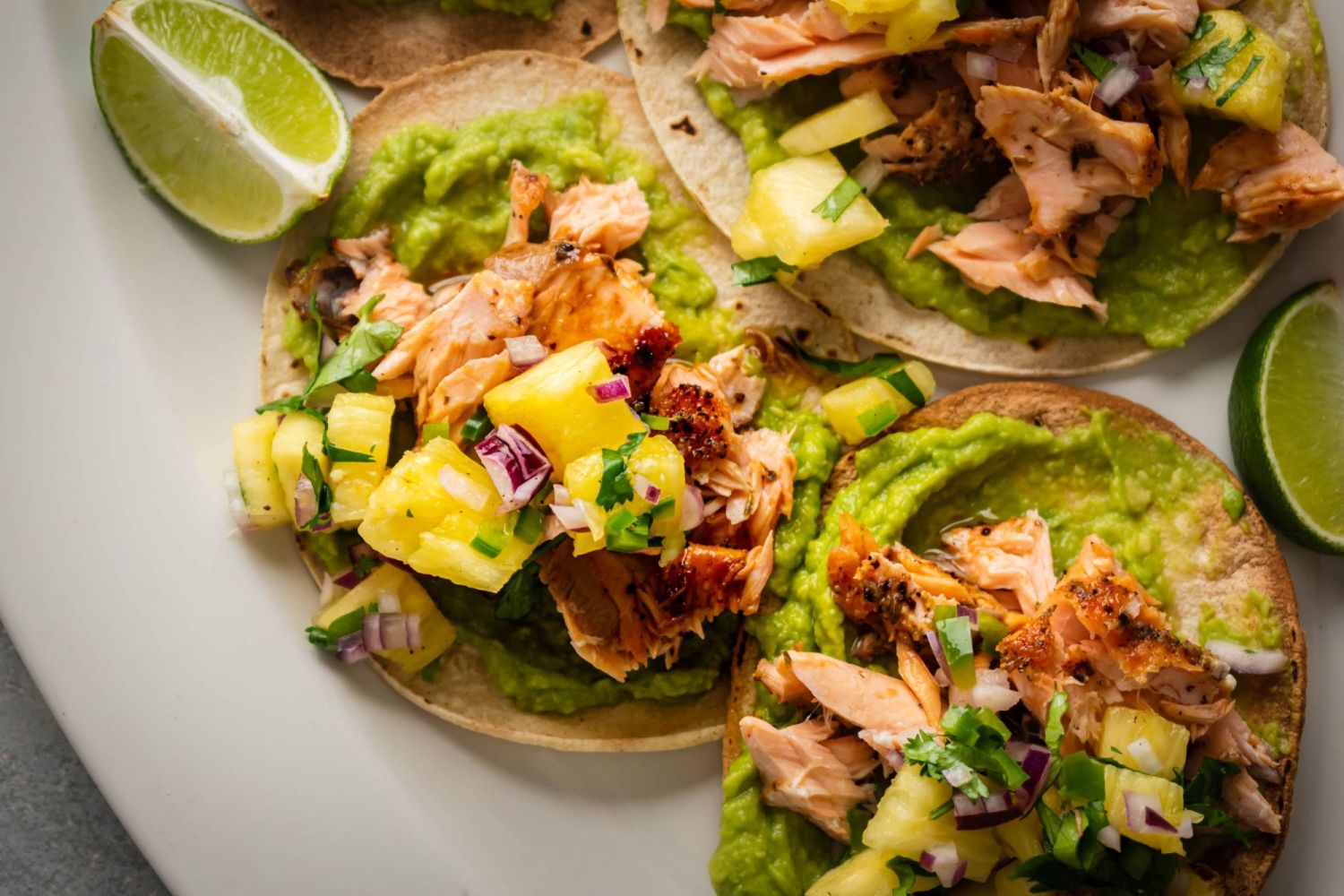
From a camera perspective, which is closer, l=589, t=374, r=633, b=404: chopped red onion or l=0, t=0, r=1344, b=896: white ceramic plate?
l=589, t=374, r=633, b=404: chopped red onion

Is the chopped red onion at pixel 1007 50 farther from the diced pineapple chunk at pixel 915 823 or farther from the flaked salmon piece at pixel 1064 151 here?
the diced pineapple chunk at pixel 915 823

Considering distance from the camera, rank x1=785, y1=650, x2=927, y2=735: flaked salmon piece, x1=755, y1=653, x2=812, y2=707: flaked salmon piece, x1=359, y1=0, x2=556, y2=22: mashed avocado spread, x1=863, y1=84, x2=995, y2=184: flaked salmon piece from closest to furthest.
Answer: x1=785, y1=650, x2=927, y2=735: flaked salmon piece
x1=755, y1=653, x2=812, y2=707: flaked salmon piece
x1=863, y1=84, x2=995, y2=184: flaked salmon piece
x1=359, y1=0, x2=556, y2=22: mashed avocado spread

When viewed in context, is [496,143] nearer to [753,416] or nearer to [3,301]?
[753,416]

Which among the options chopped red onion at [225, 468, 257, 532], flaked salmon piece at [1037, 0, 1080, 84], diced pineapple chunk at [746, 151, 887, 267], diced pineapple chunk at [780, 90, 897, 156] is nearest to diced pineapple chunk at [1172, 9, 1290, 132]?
flaked salmon piece at [1037, 0, 1080, 84]

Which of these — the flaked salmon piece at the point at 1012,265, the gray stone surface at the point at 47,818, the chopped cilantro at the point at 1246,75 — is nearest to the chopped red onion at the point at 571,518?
the flaked salmon piece at the point at 1012,265

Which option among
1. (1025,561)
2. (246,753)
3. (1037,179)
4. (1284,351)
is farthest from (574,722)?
(1284,351)

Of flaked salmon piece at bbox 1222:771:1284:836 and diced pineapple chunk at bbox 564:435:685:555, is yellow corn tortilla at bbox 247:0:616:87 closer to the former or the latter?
diced pineapple chunk at bbox 564:435:685:555
